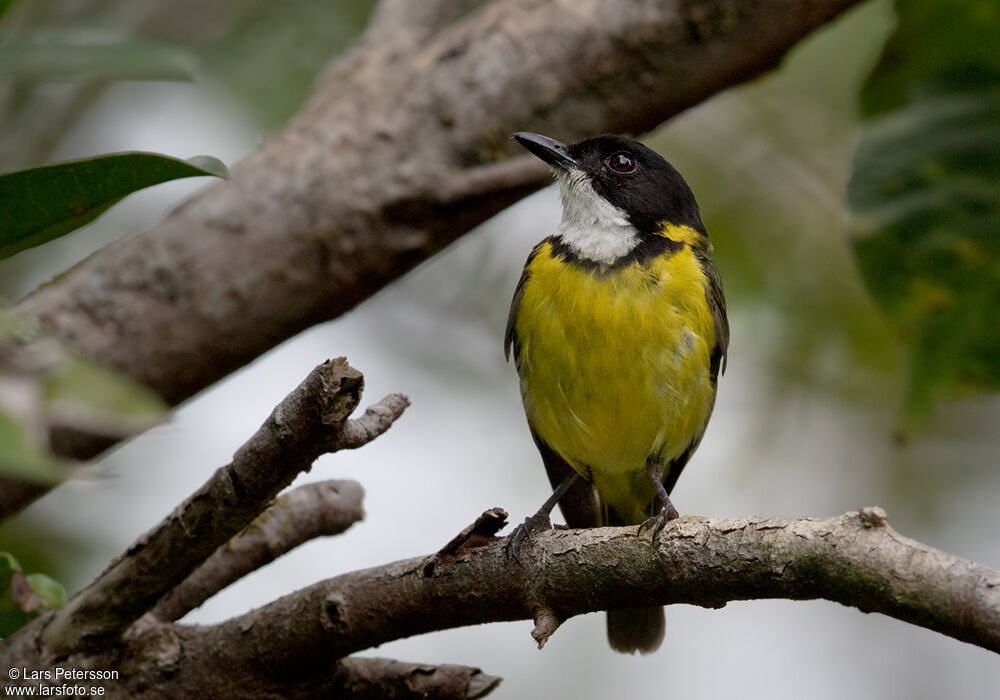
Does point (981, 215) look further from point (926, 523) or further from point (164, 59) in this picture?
point (926, 523)

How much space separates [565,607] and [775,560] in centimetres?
58

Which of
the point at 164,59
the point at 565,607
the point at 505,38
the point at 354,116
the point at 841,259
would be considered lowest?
the point at 565,607

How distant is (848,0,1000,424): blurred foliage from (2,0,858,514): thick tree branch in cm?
36

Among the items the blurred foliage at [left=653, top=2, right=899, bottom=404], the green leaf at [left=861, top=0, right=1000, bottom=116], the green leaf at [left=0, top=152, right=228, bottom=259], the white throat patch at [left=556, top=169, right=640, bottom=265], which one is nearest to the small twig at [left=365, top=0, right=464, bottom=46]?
the white throat patch at [left=556, top=169, right=640, bottom=265]

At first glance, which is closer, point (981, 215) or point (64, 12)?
point (981, 215)

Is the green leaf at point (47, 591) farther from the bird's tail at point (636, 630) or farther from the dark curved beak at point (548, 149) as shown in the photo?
the dark curved beak at point (548, 149)

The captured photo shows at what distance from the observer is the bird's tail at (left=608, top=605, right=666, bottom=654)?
4.03 m

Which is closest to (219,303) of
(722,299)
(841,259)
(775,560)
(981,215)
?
(722,299)

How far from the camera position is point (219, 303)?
3.72m

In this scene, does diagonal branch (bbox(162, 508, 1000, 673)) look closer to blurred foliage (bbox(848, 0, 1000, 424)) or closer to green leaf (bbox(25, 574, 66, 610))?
green leaf (bbox(25, 574, 66, 610))

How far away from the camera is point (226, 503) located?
248 centimetres

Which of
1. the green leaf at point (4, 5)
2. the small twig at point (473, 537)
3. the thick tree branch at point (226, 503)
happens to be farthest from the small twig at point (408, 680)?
the green leaf at point (4, 5)

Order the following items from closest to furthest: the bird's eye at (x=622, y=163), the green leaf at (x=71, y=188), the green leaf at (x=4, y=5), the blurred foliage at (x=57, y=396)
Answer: the blurred foliage at (x=57, y=396) → the green leaf at (x=71, y=188) → the green leaf at (x=4, y=5) → the bird's eye at (x=622, y=163)

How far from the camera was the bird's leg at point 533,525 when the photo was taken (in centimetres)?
257
